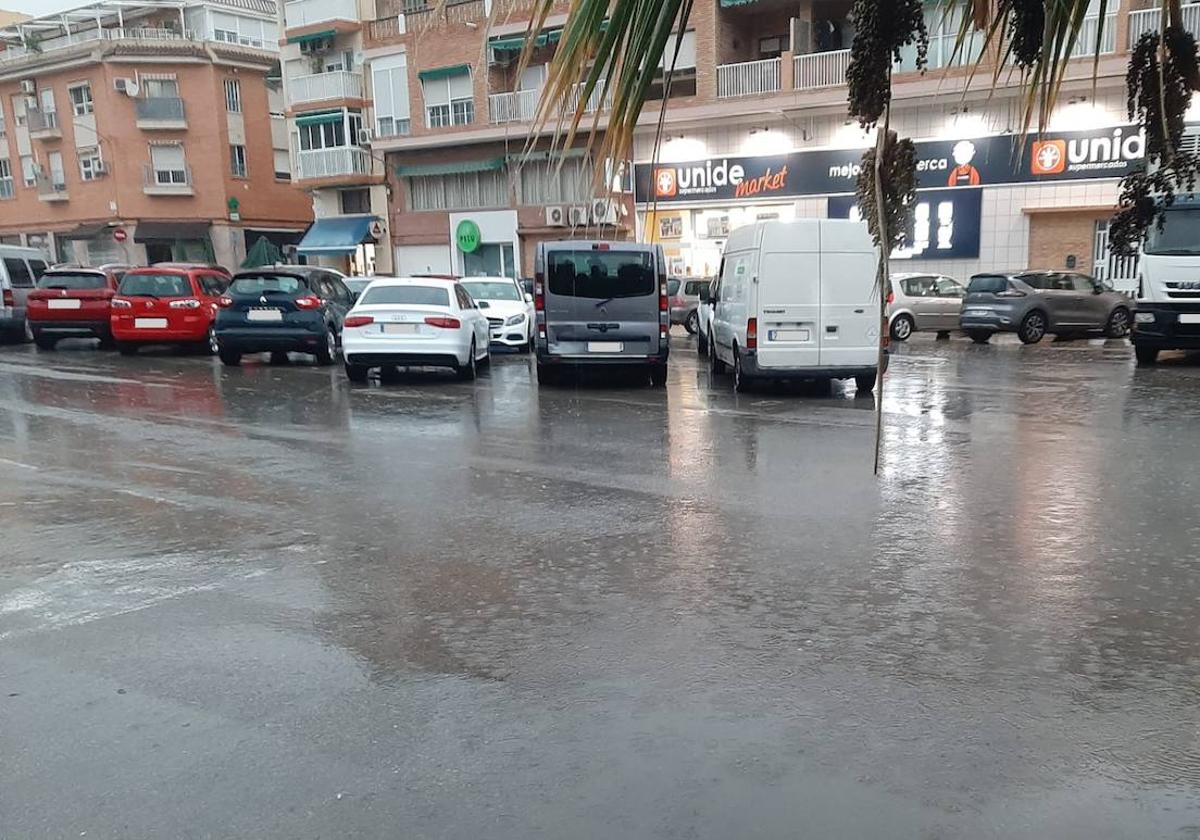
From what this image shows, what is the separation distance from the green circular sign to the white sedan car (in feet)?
67.9

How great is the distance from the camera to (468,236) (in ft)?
114

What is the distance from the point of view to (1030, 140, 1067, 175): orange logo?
2425 centimetres

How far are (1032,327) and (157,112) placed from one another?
132 feet

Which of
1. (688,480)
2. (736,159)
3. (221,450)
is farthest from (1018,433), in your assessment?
(736,159)

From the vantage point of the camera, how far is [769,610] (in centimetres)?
486

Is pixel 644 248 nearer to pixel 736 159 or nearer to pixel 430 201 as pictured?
pixel 736 159

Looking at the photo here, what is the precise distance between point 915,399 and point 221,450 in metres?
8.58

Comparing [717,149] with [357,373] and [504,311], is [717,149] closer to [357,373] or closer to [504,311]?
[504,311]

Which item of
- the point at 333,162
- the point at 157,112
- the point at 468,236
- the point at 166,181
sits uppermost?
the point at 157,112

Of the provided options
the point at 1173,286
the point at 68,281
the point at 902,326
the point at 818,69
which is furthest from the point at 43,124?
the point at 1173,286

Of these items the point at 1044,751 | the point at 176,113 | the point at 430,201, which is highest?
the point at 176,113

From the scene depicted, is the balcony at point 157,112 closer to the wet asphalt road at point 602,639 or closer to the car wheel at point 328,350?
the car wheel at point 328,350

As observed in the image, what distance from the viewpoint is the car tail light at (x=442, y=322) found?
13844 millimetres

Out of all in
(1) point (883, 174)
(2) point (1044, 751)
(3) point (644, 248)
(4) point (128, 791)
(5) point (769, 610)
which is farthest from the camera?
(3) point (644, 248)
